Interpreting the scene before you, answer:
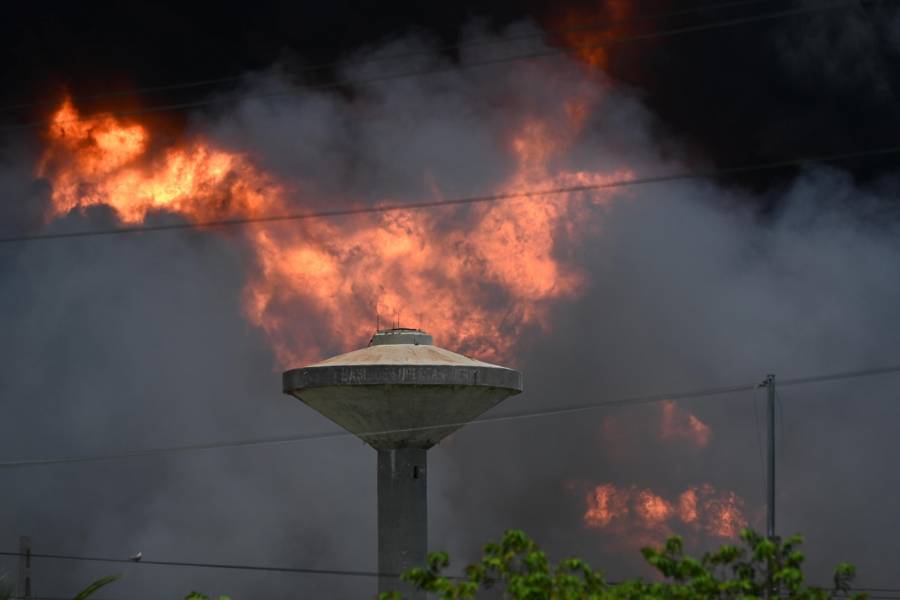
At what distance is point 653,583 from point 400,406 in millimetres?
16504

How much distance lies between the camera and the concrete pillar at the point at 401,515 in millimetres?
40031

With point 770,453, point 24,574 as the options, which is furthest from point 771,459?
point 24,574

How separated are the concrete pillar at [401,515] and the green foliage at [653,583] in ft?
51.8

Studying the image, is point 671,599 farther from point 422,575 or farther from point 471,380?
point 471,380

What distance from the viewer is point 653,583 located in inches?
948

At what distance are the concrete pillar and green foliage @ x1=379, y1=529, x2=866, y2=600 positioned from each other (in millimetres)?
15788

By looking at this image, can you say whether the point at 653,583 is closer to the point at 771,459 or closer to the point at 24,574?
the point at 771,459

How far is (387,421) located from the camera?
4006cm

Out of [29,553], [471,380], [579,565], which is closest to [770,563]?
[579,565]

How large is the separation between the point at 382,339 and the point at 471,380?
3607 mm

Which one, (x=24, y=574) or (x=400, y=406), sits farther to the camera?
(x=24, y=574)

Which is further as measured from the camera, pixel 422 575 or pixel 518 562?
pixel 518 562

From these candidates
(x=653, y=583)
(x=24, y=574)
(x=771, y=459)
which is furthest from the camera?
(x=24, y=574)

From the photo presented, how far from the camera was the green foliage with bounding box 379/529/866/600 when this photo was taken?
75.4ft
